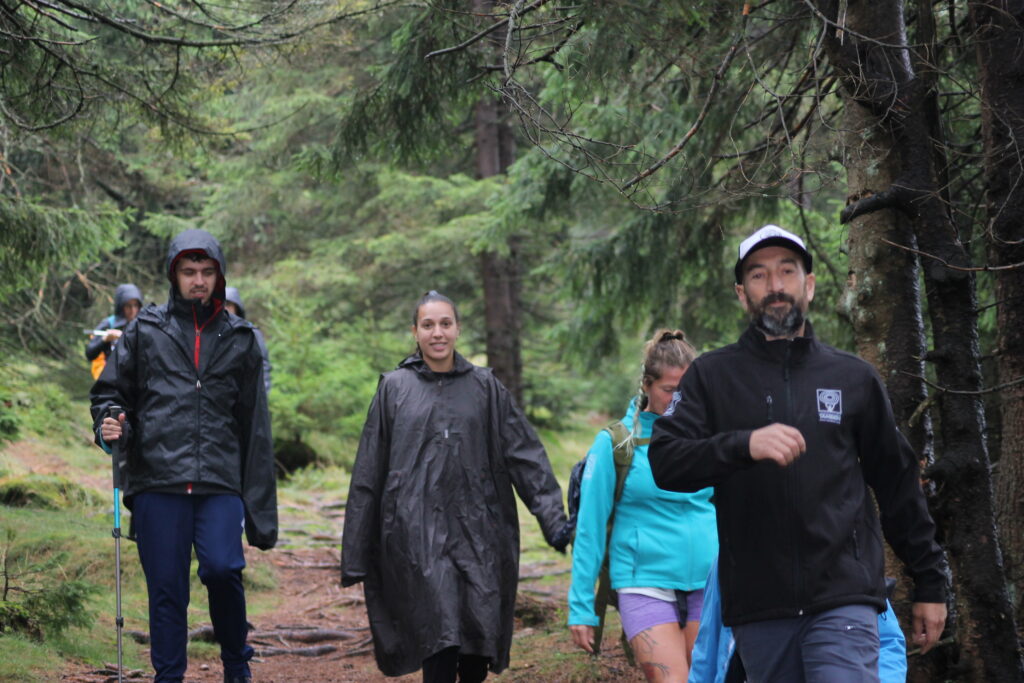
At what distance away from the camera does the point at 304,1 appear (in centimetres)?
762

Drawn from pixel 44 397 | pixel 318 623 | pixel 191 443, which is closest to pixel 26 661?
pixel 191 443

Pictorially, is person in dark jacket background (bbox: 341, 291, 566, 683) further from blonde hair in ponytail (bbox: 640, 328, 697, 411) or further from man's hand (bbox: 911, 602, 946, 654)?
man's hand (bbox: 911, 602, 946, 654)

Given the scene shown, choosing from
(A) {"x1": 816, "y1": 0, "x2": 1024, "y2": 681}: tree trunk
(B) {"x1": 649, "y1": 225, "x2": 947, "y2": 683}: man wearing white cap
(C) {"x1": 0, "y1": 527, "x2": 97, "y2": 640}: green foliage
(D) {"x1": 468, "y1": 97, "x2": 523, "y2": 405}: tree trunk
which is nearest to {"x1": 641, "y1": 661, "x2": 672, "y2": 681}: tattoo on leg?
(B) {"x1": 649, "y1": 225, "x2": 947, "y2": 683}: man wearing white cap

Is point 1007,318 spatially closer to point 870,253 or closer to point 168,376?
point 870,253

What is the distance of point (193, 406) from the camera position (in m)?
6.11

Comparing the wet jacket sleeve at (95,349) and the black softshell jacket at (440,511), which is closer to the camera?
the black softshell jacket at (440,511)

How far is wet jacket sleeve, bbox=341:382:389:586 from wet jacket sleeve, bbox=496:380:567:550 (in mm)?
689

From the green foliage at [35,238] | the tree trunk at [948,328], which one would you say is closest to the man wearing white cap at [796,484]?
the tree trunk at [948,328]

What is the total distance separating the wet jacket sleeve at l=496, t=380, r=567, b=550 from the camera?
5.89 metres

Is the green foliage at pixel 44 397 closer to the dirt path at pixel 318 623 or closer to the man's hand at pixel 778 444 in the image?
the dirt path at pixel 318 623

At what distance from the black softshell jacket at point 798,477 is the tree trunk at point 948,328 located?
2142mm

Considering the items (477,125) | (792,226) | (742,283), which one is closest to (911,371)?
(742,283)

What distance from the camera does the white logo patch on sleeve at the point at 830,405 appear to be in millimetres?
3686

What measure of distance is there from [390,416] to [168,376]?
4.14 ft
